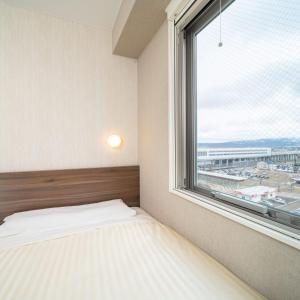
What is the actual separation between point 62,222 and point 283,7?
187 centimetres

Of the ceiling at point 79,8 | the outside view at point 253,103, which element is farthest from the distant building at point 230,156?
the ceiling at point 79,8

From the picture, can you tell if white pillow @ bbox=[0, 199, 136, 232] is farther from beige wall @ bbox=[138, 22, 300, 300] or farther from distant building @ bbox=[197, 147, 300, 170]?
distant building @ bbox=[197, 147, 300, 170]

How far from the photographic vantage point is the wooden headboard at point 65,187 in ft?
5.27

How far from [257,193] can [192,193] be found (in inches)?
17.4

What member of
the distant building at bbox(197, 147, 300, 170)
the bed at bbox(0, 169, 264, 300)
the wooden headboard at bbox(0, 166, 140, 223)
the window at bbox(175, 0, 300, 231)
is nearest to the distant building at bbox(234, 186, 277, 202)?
the window at bbox(175, 0, 300, 231)

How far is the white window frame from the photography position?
717mm

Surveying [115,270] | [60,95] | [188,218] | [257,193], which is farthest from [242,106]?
[60,95]

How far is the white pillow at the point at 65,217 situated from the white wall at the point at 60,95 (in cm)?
44

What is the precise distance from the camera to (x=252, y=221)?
2.69 feet

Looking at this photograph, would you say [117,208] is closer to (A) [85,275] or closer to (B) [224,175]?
(A) [85,275]

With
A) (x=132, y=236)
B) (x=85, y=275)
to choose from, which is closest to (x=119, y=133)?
(x=132, y=236)

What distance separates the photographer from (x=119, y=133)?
207 centimetres

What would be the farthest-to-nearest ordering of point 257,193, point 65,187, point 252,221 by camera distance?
point 65,187 → point 257,193 → point 252,221

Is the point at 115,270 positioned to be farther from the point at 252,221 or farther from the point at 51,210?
the point at 51,210
